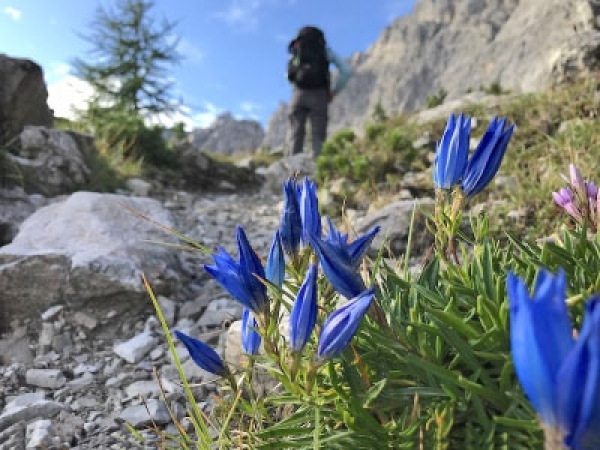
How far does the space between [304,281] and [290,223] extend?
0.30 meters

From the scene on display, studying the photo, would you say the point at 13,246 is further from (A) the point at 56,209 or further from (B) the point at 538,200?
(B) the point at 538,200

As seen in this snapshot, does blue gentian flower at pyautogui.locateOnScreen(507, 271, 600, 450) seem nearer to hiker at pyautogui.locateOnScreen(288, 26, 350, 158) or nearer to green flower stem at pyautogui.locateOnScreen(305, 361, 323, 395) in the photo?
green flower stem at pyautogui.locateOnScreen(305, 361, 323, 395)

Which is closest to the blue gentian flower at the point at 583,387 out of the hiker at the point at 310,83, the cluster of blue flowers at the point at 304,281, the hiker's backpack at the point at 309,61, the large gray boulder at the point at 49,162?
the cluster of blue flowers at the point at 304,281

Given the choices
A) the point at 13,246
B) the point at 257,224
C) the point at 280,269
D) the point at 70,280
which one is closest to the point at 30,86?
the point at 257,224

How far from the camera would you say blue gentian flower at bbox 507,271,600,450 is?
22.8 inches

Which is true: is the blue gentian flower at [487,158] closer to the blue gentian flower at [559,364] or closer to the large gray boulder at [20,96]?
the blue gentian flower at [559,364]

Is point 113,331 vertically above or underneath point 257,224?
underneath

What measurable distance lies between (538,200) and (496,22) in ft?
218

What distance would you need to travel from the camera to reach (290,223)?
1.31 metres

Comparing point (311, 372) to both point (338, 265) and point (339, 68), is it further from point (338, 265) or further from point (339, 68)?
point (339, 68)

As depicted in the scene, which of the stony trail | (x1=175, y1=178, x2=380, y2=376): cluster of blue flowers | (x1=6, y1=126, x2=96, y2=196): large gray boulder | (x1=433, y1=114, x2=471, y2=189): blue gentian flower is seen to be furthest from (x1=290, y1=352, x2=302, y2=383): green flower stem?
(x1=6, y1=126, x2=96, y2=196): large gray boulder

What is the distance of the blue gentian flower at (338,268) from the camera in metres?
1.08

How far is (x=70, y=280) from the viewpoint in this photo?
315 cm

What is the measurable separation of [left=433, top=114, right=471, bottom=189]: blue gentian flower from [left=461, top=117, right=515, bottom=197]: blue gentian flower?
2 cm
